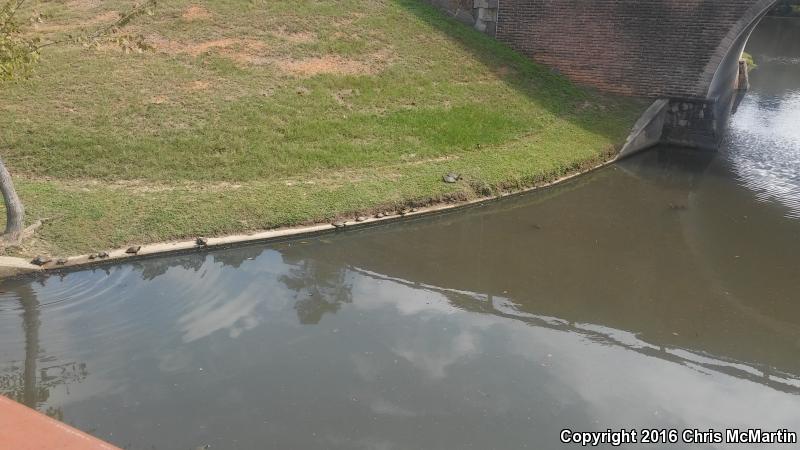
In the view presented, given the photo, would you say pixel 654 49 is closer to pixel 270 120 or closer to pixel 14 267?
pixel 270 120

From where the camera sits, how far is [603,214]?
36.9 feet

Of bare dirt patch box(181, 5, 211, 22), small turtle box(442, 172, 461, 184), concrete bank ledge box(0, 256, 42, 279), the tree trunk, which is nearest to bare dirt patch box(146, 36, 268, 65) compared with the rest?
bare dirt patch box(181, 5, 211, 22)

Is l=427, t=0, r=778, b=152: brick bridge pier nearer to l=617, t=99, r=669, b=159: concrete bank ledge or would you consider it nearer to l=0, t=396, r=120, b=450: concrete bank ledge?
l=617, t=99, r=669, b=159: concrete bank ledge

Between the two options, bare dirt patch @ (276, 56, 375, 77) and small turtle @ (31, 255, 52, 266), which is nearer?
small turtle @ (31, 255, 52, 266)

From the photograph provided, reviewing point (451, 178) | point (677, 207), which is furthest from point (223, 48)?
point (677, 207)

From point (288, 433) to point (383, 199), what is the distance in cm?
579

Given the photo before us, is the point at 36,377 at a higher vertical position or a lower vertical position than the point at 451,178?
lower

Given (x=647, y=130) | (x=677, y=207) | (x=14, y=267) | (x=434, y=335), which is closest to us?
(x=434, y=335)

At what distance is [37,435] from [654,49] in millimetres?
15578

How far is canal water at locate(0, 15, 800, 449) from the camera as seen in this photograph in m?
5.99

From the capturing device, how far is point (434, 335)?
7391 millimetres

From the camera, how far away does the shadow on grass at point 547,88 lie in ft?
49.3

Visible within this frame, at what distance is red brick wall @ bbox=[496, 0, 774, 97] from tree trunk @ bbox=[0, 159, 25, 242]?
43.4 feet

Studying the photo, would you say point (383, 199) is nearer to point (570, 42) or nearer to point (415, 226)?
point (415, 226)
